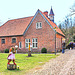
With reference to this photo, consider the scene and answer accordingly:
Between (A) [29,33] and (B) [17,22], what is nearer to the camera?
(A) [29,33]

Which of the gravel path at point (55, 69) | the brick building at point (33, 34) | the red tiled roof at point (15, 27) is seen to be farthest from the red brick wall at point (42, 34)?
the gravel path at point (55, 69)

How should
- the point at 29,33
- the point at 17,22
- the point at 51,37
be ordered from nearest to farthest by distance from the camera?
the point at 51,37 → the point at 29,33 → the point at 17,22

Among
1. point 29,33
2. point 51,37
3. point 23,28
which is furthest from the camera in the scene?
point 23,28

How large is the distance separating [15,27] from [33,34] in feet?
18.4

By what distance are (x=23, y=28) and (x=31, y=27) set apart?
2.40m

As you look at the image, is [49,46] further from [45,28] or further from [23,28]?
[23,28]

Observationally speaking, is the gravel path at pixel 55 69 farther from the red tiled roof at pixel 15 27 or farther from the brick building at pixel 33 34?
the red tiled roof at pixel 15 27

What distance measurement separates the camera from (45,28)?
22.7 meters

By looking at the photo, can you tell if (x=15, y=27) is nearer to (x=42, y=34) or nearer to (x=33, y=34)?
(x=33, y=34)

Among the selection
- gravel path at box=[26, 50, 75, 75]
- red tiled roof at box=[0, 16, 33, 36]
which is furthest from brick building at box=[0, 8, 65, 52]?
gravel path at box=[26, 50, 75, 75]

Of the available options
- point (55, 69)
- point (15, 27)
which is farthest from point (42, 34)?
point (55, 69)

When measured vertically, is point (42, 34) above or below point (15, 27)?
below

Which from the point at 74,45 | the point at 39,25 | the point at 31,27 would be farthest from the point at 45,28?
the point at 74,45

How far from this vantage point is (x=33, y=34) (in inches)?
933
